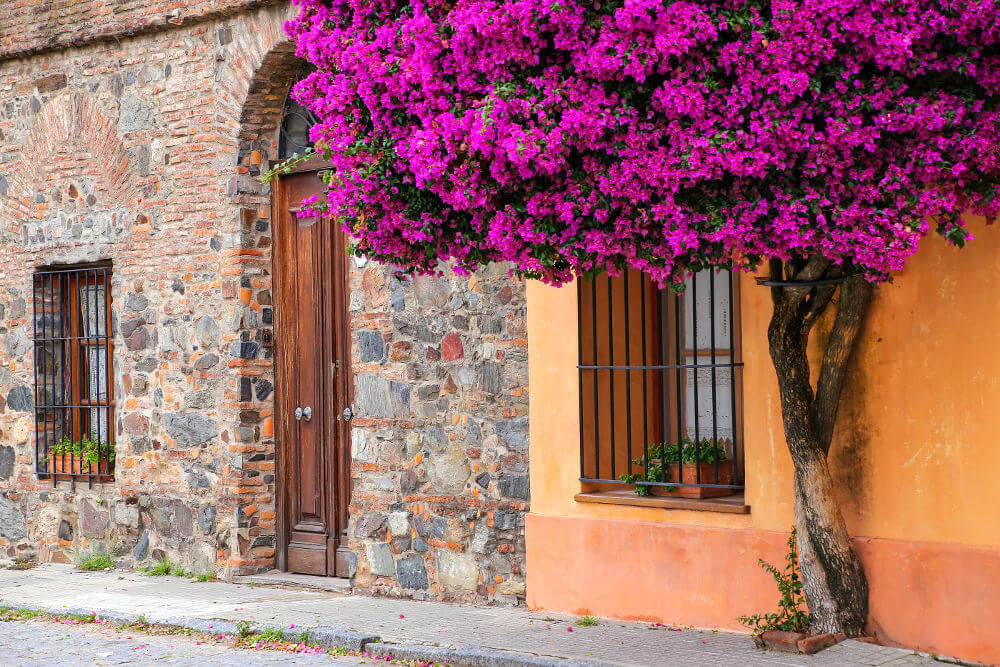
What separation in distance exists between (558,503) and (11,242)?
6056 millimetres

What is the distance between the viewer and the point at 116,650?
751cm

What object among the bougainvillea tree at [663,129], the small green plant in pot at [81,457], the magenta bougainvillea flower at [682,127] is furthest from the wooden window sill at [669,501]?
the small green plant in pot at [81,457]

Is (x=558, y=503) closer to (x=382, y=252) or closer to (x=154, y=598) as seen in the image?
(x=382, y=252)

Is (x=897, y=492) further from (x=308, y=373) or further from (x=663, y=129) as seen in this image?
(x=308, y=373)

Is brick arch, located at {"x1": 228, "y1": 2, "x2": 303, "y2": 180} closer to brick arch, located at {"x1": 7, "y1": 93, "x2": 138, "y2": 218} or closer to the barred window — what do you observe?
brick arch, located at {"x1": 7, "y1": 93, "x2": 138, "y2": 218}

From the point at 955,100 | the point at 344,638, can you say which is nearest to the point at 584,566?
the point at 344,638

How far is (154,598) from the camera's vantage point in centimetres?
898

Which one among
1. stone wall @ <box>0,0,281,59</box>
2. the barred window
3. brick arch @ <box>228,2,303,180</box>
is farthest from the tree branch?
the barred window

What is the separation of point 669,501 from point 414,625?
1.68m

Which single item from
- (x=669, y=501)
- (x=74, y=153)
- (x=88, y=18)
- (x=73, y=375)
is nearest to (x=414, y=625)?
(x=669, y=501)

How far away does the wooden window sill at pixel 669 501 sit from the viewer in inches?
282

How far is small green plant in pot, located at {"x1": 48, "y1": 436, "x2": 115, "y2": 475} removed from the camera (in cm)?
1073

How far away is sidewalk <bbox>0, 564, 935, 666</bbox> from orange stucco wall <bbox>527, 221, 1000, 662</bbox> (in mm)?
214

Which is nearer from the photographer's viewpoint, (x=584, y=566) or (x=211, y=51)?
(x=584, y=566)
